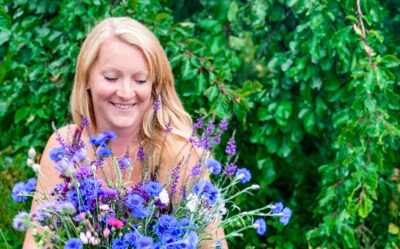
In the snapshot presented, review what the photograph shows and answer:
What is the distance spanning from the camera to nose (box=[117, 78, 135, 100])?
175 cm

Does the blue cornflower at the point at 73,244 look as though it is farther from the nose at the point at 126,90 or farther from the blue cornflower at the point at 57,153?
the nose at the point at 126,90

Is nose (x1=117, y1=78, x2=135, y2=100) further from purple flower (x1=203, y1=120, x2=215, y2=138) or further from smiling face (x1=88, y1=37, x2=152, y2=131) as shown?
purple flower (x1=203, y1=120, x2=215, y2=138)

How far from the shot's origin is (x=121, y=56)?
177 cm

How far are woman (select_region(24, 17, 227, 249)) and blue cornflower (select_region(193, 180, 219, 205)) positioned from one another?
339 millimetres

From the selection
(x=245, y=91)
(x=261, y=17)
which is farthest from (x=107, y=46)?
(x=261, y=17)

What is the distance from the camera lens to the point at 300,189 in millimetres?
2934

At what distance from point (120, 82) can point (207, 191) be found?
1.83 ft

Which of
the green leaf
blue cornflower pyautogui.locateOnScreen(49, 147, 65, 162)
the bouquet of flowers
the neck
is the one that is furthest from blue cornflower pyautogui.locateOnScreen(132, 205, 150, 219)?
the green leaf

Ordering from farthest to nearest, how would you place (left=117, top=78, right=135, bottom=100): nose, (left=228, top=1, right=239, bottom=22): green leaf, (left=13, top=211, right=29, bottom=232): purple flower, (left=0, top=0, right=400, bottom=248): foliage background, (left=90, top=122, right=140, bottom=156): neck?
(left=228, top=1, right=239, bottom=22): green leaf < (left=0, top=0, right=400, bottom=248): foliage background < (left=90, top=122, right=140, bottom=156): neck < (left=117, top=78, right=135, bottom=100): nose < (left=13, top=211, right=29, bottom=232): purple flower

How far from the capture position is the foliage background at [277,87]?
86.2 inches

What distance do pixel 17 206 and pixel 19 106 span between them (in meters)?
0.53

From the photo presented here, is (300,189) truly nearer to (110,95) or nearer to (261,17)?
(261,17)

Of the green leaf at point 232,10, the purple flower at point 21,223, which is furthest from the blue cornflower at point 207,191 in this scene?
the green leaf at point 232,10

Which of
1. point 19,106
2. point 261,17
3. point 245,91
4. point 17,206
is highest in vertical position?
point 261,17
